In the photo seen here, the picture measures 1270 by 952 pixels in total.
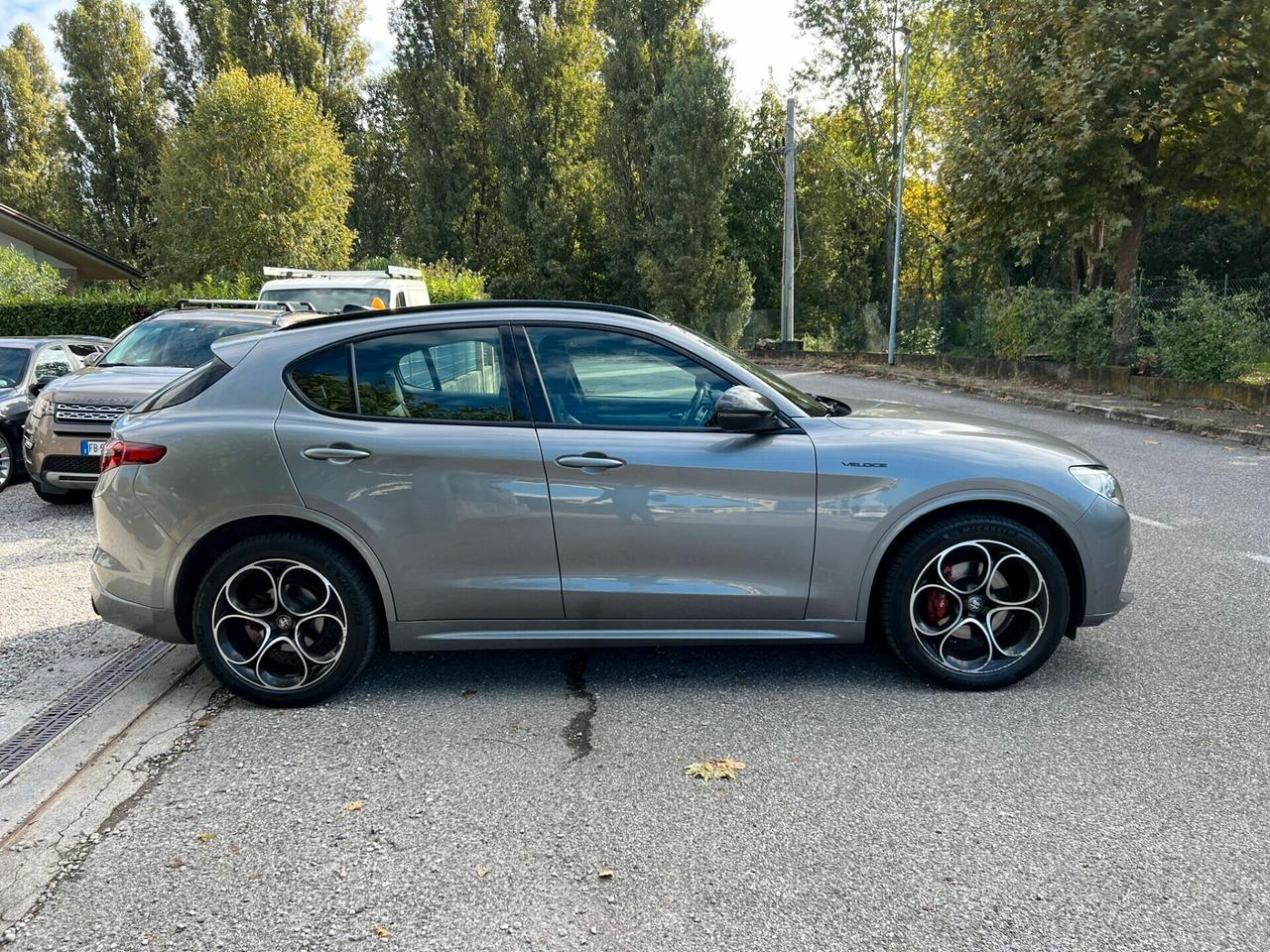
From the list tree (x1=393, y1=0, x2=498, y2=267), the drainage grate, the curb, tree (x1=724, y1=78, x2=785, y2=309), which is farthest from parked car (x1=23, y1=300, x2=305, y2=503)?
tree (x1=724, y1=78, x2=785, y2=309)

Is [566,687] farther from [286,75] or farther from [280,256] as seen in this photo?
[286,75]

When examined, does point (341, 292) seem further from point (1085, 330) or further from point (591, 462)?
point (1085, 330)

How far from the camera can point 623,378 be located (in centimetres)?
394

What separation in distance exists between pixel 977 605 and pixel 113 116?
50.0m

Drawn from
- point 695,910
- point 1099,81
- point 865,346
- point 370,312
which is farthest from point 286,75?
point 695,910

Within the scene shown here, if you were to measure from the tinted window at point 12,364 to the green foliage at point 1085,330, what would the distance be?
661 inches

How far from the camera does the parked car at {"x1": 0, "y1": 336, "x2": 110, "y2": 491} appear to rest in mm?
9117

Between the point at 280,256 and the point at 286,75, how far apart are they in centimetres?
2234

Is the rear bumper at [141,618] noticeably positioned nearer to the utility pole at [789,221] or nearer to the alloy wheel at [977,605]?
the alloy wheel at [977,605]

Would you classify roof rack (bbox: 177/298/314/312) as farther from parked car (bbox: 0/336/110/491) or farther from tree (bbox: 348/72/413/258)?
tree (bbox: 348/72/413/258)

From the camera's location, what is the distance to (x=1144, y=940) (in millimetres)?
2338

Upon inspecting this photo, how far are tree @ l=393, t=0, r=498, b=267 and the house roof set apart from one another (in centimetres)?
1218

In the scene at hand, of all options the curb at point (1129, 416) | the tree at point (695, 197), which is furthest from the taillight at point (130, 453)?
the tree at point (695, 197)

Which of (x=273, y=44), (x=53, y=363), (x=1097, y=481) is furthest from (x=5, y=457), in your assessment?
(x=273, y=44)
